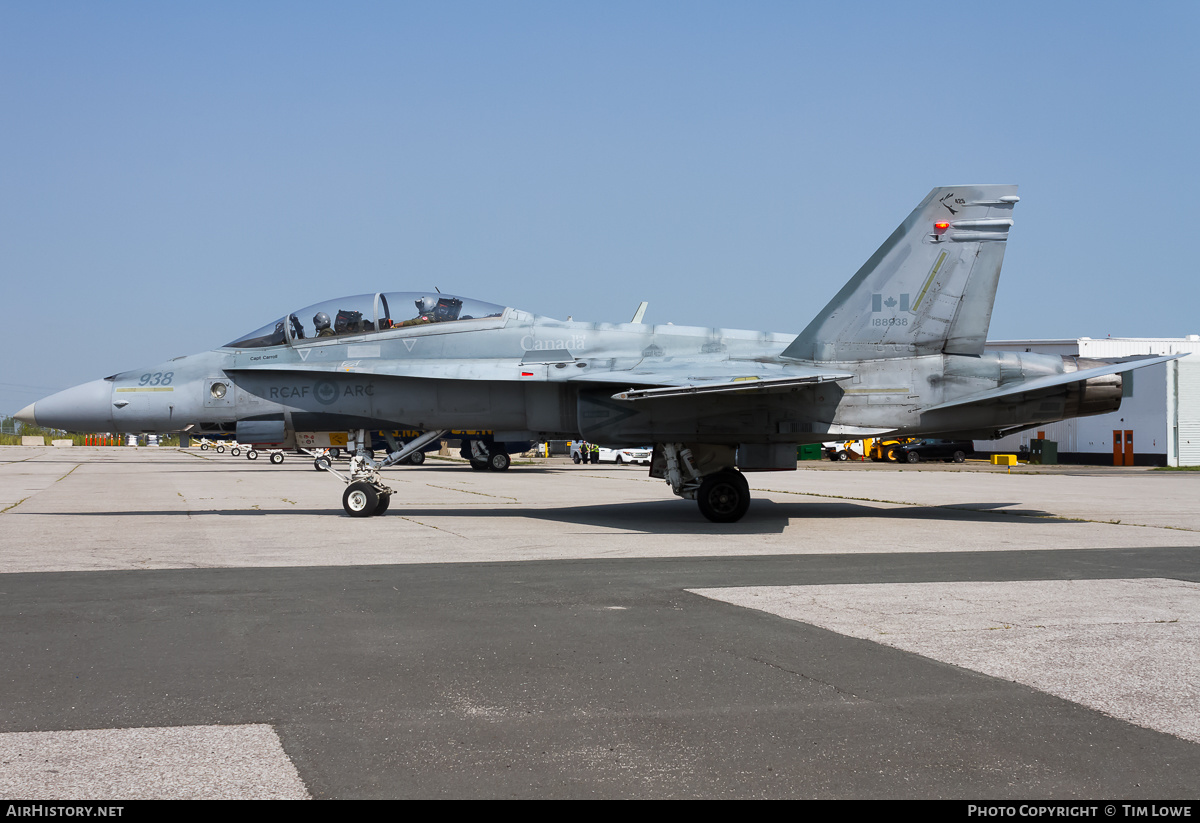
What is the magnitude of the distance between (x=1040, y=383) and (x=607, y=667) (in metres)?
10.2

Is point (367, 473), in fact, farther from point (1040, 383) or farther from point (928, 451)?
point (928, 451)

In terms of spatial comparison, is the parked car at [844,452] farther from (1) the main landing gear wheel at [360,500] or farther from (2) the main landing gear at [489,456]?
(1) the main landing gear wheel at [360,500]

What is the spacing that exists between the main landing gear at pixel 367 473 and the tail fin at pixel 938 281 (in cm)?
642

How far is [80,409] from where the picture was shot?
13.9m

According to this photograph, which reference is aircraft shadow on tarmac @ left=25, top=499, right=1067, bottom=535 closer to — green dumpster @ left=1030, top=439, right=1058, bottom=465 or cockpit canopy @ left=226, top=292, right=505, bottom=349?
cockpit canopy @ left=226, top=292, right=505, bottom=349

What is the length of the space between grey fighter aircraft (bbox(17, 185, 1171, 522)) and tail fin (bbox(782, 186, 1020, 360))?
20 mm

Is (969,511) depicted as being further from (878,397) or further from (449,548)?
(449,548)

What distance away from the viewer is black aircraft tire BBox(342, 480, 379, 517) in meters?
14.2

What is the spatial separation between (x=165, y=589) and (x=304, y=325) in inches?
289

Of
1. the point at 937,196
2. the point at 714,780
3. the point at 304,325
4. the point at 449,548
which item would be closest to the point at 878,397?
the point at 937,196

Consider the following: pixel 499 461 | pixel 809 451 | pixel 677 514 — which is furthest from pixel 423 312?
pixel 499 461

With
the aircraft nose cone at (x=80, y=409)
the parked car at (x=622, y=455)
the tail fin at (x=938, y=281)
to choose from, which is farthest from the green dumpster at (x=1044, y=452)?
the aircraft nose cone at (x=80, y=409)

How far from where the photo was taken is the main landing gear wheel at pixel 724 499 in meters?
13.5

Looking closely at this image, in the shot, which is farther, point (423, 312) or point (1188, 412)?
point (1188, 412)
